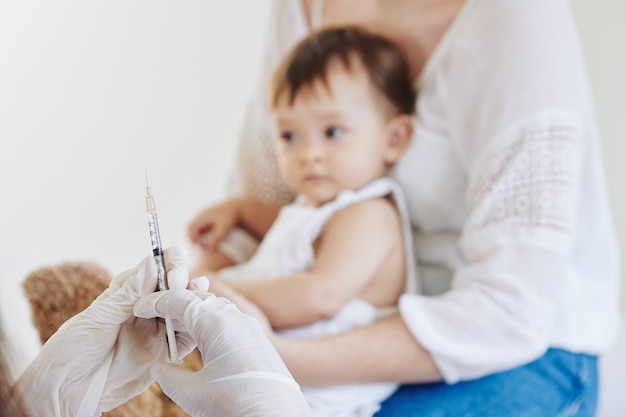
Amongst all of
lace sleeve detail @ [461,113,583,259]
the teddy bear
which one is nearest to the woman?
lace sleeve detail @ [461,113,583,259]

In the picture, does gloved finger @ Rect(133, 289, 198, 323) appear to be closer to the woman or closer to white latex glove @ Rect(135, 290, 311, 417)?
white latex glove @ Rect(135, 290, 311, 417)

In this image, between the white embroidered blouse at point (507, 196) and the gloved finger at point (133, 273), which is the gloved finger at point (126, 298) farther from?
the white embroidered blouse at point (507, 196)

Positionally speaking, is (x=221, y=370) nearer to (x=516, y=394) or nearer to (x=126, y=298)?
(x=126, y=298)

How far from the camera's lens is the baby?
0.92 metres

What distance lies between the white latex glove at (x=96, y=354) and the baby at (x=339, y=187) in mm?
429

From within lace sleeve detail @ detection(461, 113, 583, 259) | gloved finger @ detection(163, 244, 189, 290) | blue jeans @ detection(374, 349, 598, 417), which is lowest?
blue jeans @ detection(374, 349, 598, 417)

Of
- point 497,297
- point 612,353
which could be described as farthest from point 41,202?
point 612,353

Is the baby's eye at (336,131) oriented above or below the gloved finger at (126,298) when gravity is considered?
below

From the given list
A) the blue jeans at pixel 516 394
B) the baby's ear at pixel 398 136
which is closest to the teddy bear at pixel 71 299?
the blue jeans at pixel 516 394

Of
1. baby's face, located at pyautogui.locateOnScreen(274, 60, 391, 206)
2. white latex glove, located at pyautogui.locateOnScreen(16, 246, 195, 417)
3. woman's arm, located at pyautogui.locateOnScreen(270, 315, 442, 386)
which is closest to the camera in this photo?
white latex glove, located at pyautogui.locateOnScreen(16, 246, 195, 417)

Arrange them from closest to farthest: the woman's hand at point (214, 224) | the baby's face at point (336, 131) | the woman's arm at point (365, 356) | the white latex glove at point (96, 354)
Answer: the white latex glove at point (96, 354) < the woman's arm at point (365, 356) < the baby's face at point (336, 131) < the woman's hand at point (214, 224)

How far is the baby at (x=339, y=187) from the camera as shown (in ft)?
3.01

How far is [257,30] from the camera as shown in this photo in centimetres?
134

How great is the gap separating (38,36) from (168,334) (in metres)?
0.23
